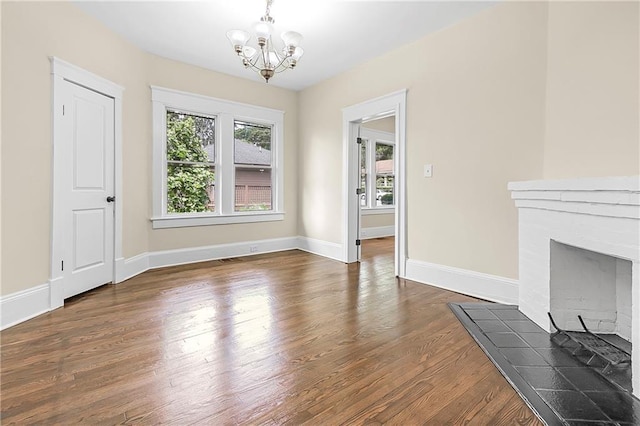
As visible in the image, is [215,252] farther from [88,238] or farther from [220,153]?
[88,238]

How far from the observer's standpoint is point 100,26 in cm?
332

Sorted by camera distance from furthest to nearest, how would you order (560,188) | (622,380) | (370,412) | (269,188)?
(269,188) < (560,188) < (622,380) < (370,412)

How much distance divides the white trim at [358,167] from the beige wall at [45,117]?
224cm

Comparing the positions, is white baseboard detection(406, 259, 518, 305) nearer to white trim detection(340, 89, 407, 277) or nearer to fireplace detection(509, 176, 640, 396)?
white trim detection(340, 89, 407, 277)

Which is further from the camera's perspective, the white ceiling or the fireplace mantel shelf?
the white ceiling

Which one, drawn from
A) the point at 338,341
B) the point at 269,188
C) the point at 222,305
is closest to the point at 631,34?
the point at 338,341

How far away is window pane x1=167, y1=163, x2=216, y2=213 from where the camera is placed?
4410 millimetres

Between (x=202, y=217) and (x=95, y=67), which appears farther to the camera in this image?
(x=202, y=217)

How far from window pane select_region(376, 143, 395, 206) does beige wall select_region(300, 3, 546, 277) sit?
3.20 metres

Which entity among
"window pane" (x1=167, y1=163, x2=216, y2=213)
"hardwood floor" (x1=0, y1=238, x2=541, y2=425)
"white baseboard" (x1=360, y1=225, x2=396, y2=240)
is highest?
"window pane" (x1=167, y1=163, x2=216, y2=213)

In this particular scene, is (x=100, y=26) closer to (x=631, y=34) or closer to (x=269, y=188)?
(x=269, y=188)

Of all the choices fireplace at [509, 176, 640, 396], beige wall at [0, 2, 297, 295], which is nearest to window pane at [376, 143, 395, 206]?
beige wall at [0, 2, 297, 295]

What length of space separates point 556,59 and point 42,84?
14.0 ft

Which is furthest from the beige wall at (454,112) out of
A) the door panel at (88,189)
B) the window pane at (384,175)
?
the window pane at (384,175)
